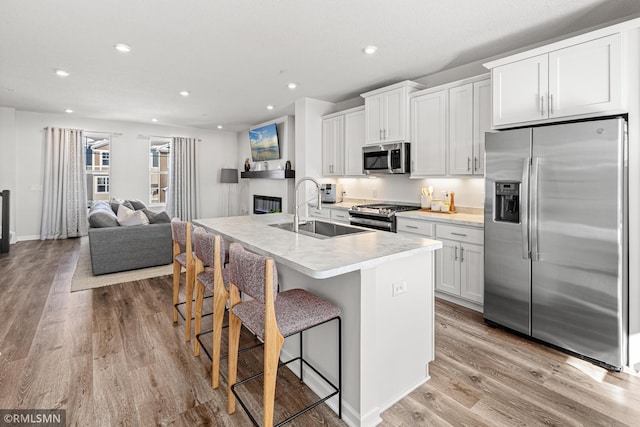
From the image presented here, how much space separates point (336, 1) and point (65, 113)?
6.75 m

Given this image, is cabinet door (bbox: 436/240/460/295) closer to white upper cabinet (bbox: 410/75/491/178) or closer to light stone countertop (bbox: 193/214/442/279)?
white upper cabinet (bbox: 410/75/491/178)

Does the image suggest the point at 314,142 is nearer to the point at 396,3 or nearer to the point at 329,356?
the point at 396,3

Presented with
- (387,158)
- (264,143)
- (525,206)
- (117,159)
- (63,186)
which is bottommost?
(525,206)

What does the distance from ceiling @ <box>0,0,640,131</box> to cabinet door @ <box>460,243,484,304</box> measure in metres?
2.02

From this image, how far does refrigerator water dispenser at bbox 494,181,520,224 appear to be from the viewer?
2680 mm

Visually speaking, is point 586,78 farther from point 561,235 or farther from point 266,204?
point 266,204

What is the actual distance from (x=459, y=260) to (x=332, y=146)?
9.31 ft

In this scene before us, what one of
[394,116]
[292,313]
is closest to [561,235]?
[292,313]

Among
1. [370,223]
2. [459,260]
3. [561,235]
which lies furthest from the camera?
[370,223]

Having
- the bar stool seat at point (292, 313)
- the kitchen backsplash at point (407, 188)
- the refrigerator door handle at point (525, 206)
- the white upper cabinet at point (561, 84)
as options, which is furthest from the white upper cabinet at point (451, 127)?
the bar stool seat at point (292, 313)

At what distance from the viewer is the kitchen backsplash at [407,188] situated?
382cm

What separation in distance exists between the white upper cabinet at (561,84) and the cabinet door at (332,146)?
2566 mm

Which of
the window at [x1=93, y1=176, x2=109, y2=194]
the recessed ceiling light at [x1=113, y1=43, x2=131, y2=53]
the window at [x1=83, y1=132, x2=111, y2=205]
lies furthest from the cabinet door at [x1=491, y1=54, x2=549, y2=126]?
the window at [x1=93, y1=176, x2=109, y2=194]

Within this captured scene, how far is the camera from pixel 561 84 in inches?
99.6
